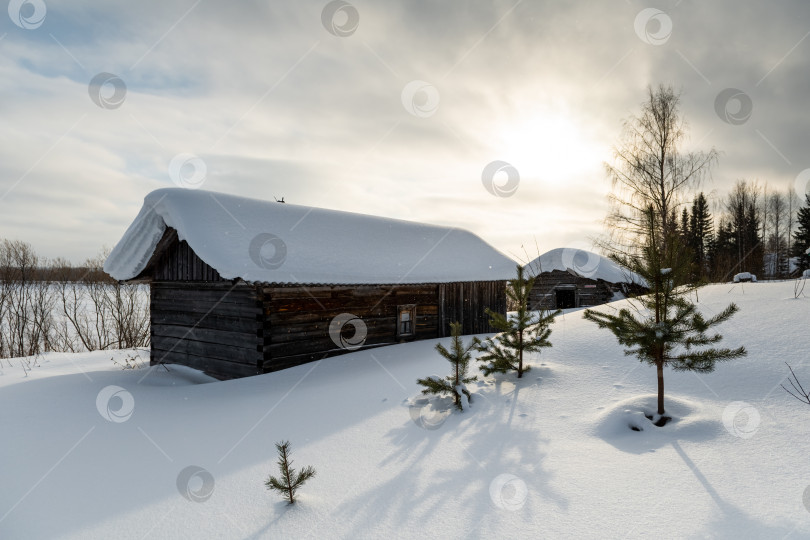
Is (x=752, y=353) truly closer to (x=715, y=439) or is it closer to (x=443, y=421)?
(x=715, y=439)

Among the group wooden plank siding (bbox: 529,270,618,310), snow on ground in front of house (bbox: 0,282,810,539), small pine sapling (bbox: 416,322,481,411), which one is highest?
wooden plank siding (bbox: 529,270,618,310)

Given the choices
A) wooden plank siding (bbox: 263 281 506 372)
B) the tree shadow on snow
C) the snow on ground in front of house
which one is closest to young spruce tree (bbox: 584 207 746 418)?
the snow on ground in front of house

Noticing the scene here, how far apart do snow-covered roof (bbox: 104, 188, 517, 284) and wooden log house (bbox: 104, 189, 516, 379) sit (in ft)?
0.13

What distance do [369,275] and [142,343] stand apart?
18.2 m

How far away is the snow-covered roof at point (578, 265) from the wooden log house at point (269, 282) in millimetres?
11326

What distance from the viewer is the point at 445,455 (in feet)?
16.4

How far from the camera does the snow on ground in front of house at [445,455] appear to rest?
3.66 m

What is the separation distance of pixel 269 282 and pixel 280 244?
1963 mm

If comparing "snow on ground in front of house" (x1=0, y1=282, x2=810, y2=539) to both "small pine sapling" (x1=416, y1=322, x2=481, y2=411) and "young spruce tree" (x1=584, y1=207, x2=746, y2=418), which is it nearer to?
"small pine sapling" (x1=416, y1=322, x2=481, y2=411)

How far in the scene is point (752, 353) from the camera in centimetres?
682

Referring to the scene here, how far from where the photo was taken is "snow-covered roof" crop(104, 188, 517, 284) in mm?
9914

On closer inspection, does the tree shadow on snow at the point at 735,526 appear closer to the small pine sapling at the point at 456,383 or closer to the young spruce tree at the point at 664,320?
the young spruce tree at the point at 664,320

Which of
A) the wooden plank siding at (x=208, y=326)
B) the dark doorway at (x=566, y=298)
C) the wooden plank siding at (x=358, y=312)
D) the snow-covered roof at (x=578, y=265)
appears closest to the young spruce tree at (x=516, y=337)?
the wooden plank siding at (x=358, y=312)

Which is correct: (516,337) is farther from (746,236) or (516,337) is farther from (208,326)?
(746,236)
